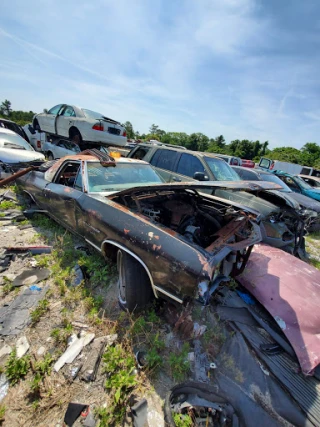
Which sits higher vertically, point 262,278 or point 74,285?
point 262,278

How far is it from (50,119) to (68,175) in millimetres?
4748

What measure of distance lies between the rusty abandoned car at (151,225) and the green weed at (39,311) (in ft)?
2.78

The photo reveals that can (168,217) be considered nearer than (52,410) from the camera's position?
No

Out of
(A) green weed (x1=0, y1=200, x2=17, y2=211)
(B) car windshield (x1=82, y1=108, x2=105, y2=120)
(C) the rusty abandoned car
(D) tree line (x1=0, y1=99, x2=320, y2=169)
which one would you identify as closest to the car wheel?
(C) the rusty abandoned car

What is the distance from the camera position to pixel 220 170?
4.99 m

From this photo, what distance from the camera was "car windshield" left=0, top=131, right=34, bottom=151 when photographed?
6.59m

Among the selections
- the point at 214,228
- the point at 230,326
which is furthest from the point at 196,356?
the point at 214,228

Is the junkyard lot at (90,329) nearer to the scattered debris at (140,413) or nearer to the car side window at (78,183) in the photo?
the scattered debris at (140,413)

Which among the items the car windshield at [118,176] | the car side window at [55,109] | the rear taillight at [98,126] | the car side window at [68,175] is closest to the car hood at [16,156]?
the rear taillight at [98,126]

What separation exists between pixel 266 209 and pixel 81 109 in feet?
21.4

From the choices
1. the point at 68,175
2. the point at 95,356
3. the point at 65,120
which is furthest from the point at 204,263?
the point at 65,120

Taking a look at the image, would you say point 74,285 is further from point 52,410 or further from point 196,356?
point 196,356

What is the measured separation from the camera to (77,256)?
340 cm

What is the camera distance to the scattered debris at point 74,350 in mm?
1880
